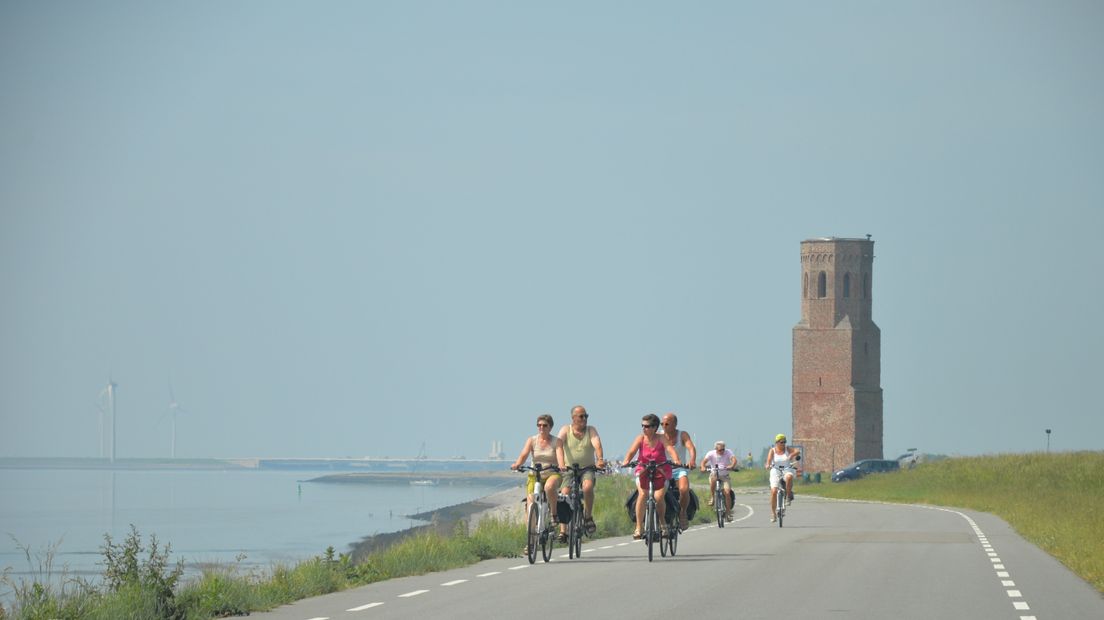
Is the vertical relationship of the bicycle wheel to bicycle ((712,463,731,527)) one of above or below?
above

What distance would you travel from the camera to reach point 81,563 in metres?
53.0

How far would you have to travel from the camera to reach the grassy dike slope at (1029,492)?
27.7m


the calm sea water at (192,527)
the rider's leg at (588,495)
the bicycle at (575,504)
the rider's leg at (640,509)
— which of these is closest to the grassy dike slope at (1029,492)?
the rider's leg at (640,509)

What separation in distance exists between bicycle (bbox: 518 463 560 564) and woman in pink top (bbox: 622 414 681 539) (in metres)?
1.28

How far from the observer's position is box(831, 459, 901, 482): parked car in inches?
3588

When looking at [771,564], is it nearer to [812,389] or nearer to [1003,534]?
[1003,534]

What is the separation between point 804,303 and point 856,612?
113m

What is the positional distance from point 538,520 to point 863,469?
72158mm

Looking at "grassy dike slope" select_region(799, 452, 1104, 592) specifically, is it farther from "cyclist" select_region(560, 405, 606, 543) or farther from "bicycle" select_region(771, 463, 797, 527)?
"cyclist" select_region(560, 405, 606, 543)

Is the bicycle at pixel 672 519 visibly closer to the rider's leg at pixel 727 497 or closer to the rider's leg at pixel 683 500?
the rider's leg at pixel 683 500

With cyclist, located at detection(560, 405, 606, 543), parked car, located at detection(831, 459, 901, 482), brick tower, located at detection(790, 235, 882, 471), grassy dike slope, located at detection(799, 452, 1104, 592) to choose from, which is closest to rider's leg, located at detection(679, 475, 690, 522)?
cyclist, located at detection(560, 405, 606, 543)

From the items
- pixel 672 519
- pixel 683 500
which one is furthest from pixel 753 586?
pixel 683 500

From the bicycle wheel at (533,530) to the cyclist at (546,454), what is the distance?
22 centimetres

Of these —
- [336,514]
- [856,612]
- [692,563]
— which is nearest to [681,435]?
[692,563]
